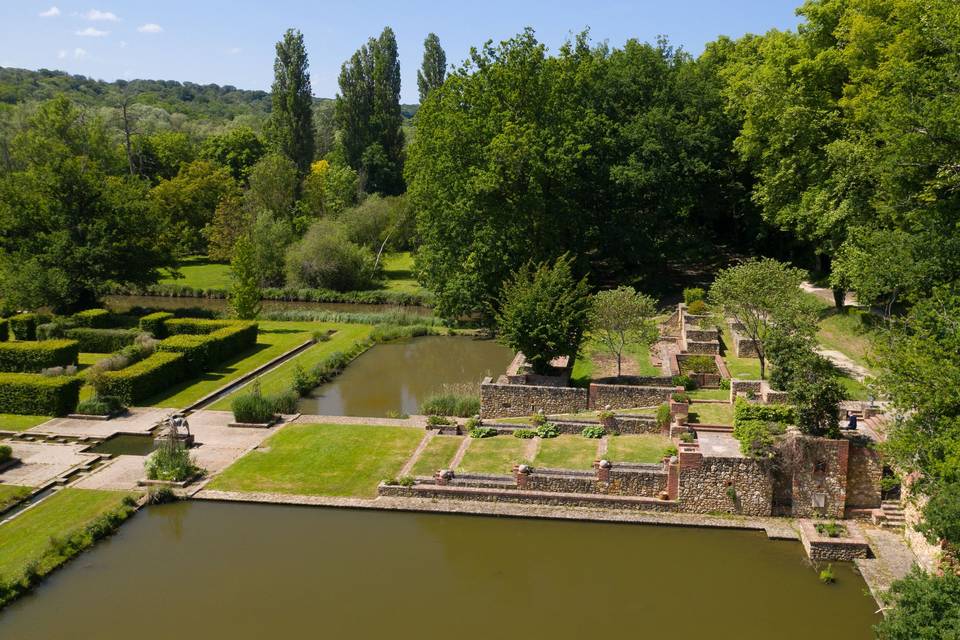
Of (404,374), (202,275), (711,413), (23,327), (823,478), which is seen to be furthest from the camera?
(202,275)

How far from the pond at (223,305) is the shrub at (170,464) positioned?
27.4m

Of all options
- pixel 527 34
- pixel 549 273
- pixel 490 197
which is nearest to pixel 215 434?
pixel 549 273

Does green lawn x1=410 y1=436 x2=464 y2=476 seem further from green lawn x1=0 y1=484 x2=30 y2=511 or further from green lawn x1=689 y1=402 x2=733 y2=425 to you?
green lawn x1=0 y1=484 x2=30 y2=511

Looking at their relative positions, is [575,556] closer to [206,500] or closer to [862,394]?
[206,500]

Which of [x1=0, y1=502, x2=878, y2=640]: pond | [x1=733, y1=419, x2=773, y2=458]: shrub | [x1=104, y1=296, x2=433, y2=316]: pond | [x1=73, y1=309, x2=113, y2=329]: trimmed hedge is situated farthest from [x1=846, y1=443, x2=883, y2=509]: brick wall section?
[x1=73, y1=309, x2=113, y2=329]: trimmed hedge

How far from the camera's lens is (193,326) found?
127ft

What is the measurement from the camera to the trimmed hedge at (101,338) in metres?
36.9

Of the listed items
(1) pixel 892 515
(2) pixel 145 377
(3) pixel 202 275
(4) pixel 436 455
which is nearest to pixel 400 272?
(3) pixel 202 275

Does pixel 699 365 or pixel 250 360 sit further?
pixel 250 360

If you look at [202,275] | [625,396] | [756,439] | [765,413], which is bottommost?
[625,396]

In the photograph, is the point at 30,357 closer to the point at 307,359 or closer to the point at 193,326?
the point at 193,326

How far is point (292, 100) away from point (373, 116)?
8346mm

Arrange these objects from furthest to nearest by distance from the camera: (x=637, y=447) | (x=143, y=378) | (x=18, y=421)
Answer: (x=143, y=378)
(x=18, y=421)
(x=637, y=447)

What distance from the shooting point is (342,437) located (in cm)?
2586
